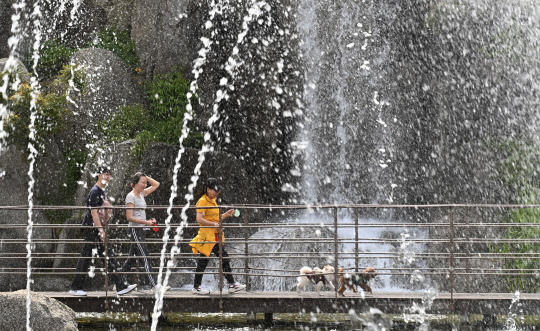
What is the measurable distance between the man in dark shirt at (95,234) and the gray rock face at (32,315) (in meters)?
1.34

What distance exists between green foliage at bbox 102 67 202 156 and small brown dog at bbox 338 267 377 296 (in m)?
7.82

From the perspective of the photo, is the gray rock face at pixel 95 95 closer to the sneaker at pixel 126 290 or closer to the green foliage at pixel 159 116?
the green foliage at pixel 159 116

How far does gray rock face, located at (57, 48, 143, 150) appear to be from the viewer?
58.1 ft

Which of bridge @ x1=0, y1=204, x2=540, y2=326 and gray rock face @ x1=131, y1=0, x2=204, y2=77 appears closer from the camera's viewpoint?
bridge @ x1=0, y1=204, x2=540, y2=326

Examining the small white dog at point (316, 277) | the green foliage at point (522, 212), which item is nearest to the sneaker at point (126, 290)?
the small white dog at point (316, 277)

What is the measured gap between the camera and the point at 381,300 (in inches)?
373

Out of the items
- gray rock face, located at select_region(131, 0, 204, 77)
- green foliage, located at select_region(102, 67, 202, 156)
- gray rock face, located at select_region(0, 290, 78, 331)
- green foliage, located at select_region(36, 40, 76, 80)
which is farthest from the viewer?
green foliage, located at select_region(36, 40, 76, 80)

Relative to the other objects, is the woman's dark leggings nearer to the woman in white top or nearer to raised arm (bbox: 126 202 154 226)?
the woman in white top

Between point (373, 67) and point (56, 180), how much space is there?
7740mm

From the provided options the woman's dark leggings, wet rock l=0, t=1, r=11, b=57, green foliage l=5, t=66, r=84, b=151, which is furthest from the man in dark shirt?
wet rock l=0, t=1, r=11, b=57

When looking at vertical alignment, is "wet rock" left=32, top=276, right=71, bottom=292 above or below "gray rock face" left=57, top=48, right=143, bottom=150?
below

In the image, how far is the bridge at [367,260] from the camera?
954 centimetres

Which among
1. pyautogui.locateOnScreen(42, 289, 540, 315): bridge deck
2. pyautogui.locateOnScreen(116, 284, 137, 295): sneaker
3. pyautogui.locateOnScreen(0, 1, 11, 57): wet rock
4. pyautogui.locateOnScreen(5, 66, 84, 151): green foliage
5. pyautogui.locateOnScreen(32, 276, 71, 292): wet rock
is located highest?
pyautogui.locateOnScreen(0, 1, 11, 57): wet rock

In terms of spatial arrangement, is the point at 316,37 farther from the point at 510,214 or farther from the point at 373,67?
the point at 510,214
